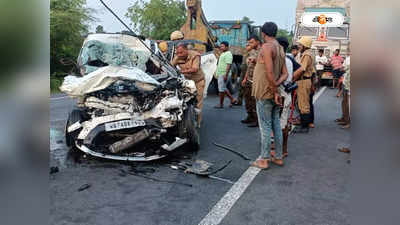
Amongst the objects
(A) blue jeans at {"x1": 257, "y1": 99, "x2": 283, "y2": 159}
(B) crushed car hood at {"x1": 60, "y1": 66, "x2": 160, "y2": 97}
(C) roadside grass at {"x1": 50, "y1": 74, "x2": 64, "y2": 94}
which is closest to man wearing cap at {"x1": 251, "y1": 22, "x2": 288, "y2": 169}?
(A) blue jeans at {"x1": 257, "y1": 99, "x2": 283, "y2": 159}

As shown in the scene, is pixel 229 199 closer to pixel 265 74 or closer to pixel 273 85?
pixel 273 85

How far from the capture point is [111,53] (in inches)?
211

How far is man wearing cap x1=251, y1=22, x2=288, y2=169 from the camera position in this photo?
3.92 meters

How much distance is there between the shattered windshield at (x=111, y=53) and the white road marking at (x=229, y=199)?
2463 mm

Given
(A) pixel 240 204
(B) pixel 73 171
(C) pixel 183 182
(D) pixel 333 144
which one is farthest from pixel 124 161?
(D) pixel 333 144

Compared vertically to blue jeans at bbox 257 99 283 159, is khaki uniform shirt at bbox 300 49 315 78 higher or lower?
higher

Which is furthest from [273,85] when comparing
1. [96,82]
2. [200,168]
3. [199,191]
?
[96,82]

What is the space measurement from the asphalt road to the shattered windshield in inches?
51.5

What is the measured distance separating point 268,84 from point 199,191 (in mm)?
1441

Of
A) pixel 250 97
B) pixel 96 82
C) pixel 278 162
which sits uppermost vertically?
pixel 96 82

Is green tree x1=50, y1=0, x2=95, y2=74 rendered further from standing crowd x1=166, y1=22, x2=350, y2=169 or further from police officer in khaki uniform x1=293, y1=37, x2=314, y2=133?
police officer in khaki uniform x1=293, y1=37, x2=314, y2=133

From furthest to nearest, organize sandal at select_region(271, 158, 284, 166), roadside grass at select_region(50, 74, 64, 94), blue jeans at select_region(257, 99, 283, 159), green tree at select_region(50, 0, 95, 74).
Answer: green tree at select_region(50, 0, 95, 74)
sandal at select_region(271, 158, 284, 166)
blue jeans at select_region(257, 99, 283, 159)
roadside grass at select_region(50, 74, 64, 94)

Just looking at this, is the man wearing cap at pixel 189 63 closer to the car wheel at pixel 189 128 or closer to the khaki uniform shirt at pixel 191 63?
the khaki uniform shirt at pixel 191 63
